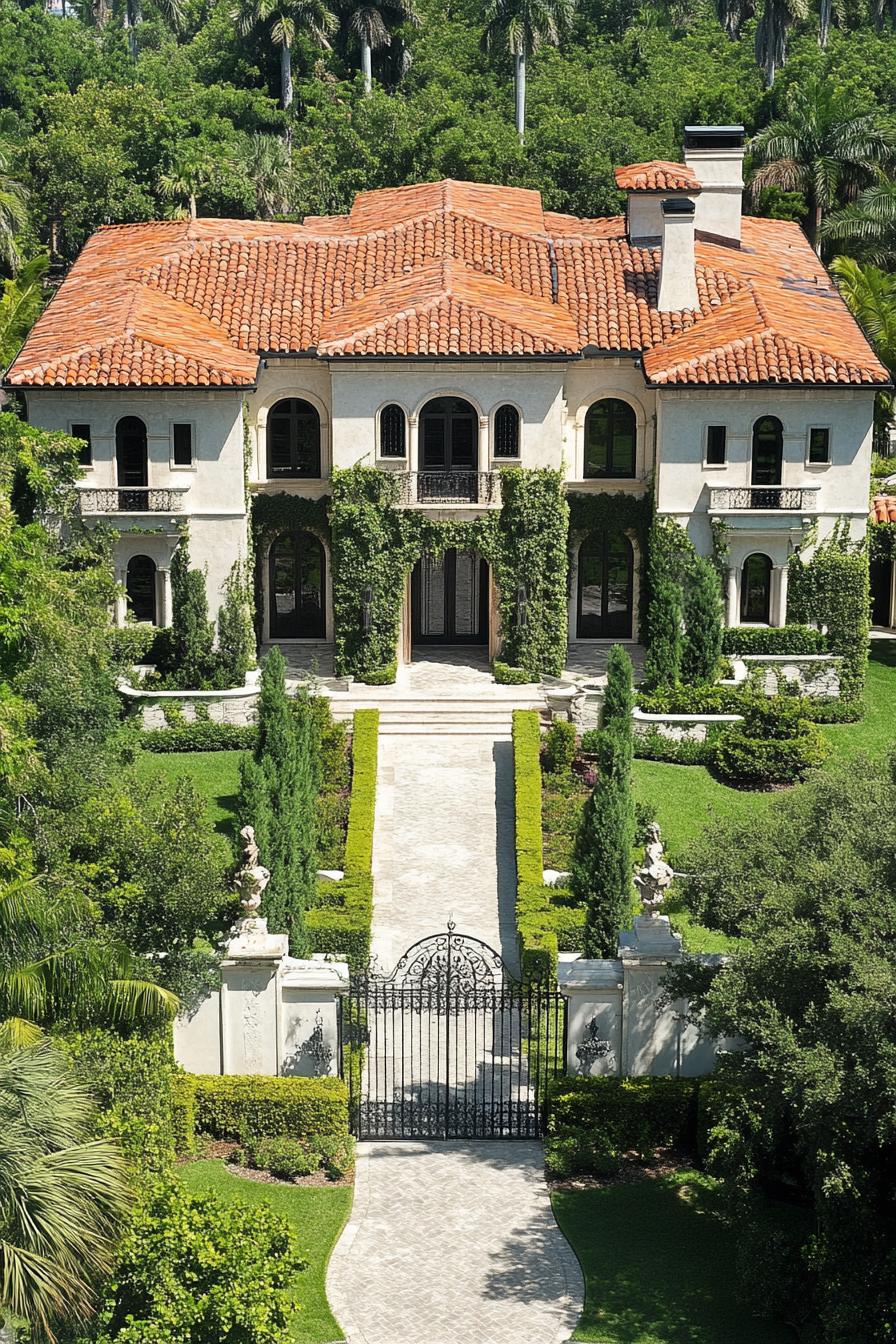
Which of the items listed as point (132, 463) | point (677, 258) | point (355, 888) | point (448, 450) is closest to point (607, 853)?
point (355, 888)

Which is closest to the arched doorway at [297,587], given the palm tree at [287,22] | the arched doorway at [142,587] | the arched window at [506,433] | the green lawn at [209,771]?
the arched doorway at [142,587]

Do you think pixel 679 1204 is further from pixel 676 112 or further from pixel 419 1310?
pixel 676 112

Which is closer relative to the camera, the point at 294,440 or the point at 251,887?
the point at 251,887

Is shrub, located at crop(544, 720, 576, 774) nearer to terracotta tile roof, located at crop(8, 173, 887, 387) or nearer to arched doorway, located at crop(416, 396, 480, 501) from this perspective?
arched doorway, located at crop(416, 396, 480, 501)

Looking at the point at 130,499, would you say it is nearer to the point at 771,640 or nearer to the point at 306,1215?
the point at 771,640

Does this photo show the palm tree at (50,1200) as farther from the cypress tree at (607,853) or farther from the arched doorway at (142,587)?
the arched doorway at (142,587)

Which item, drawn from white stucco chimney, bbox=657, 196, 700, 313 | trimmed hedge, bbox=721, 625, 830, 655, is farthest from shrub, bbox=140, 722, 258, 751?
white stucco chimney, bbox=657, 196, 700, 313
